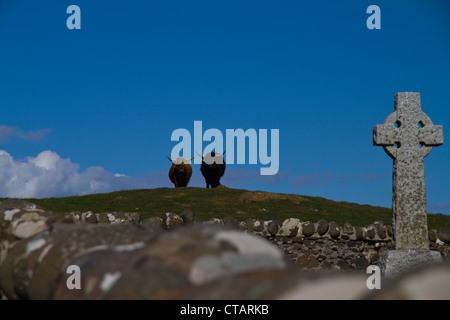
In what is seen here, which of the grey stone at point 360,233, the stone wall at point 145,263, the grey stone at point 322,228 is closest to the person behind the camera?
the stone wall at point 145,263

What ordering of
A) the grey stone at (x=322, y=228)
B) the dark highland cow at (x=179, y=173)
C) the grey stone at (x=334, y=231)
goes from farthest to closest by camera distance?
the dark highland cow at (x=179, y=173) < the grey stone at (x=334, y=231) < the grey stone at (x=322, y=228)

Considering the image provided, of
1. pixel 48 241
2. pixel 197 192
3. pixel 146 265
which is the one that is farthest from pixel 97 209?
pixel 146 265

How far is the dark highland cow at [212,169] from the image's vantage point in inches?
1249

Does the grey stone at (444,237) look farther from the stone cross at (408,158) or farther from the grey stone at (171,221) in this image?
the grey stone at (171,221)

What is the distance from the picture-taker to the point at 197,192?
2255 centimetres

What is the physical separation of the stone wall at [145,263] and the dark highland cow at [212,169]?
27.6 meters

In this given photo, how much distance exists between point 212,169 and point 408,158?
2186 centimetres

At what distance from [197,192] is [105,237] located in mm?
19867

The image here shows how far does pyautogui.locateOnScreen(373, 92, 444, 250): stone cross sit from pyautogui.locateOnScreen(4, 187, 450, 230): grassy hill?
6.59 meters

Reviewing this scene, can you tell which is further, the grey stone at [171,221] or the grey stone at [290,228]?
the grey stone at [290,228]

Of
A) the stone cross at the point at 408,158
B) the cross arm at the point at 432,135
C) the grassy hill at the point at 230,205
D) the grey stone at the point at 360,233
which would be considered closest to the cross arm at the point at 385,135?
the stone cross at the point at 408,158

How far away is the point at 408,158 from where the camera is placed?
414 inches

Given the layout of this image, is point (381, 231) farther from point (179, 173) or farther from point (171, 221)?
point (179, 173)

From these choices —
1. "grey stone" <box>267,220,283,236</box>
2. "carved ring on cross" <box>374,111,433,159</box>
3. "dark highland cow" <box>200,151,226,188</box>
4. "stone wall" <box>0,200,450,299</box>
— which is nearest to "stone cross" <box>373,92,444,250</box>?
"carved ring on cross" <box>374,111,433,159</box>
